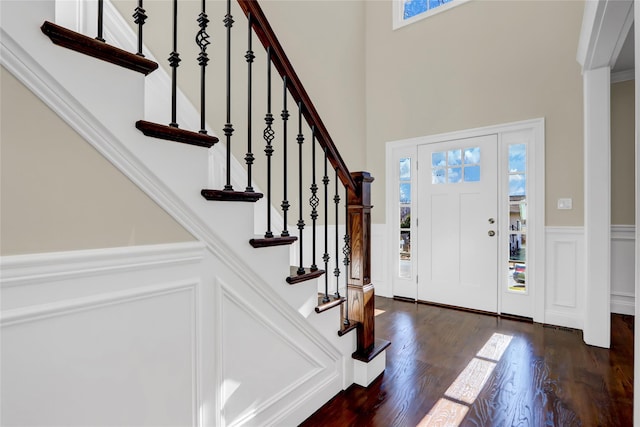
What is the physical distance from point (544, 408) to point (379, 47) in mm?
3953

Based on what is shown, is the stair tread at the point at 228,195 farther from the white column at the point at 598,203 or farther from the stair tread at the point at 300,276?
the white column at the point at 598,203

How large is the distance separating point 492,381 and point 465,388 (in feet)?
0.71

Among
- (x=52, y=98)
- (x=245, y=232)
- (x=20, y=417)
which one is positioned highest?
(x=52, y=98)

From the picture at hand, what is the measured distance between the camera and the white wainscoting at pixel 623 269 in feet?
10.2

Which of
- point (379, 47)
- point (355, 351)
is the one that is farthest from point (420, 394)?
point (379, 47)

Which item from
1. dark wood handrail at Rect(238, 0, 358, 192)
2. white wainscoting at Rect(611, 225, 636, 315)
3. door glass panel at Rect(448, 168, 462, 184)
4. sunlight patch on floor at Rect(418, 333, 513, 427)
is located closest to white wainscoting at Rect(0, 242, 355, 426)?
sunlight patch on floor at Rect(418, 333, 513, 427)

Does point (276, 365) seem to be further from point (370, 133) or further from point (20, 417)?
point (370, 133)

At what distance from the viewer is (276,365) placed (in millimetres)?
1465

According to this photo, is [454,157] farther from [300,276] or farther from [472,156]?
[300,276]

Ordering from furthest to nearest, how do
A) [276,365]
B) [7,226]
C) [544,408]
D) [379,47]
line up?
1. [379,47]
2. [544,408]
3. [276,365]
4. [7,226]

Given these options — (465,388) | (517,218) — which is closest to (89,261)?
(465,388)

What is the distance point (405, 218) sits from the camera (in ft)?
12.7

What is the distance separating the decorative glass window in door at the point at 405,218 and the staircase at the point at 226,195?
1902 mm

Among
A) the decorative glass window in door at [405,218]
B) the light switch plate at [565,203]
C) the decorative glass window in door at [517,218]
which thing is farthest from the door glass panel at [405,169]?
the light switch plate at [565,203]
